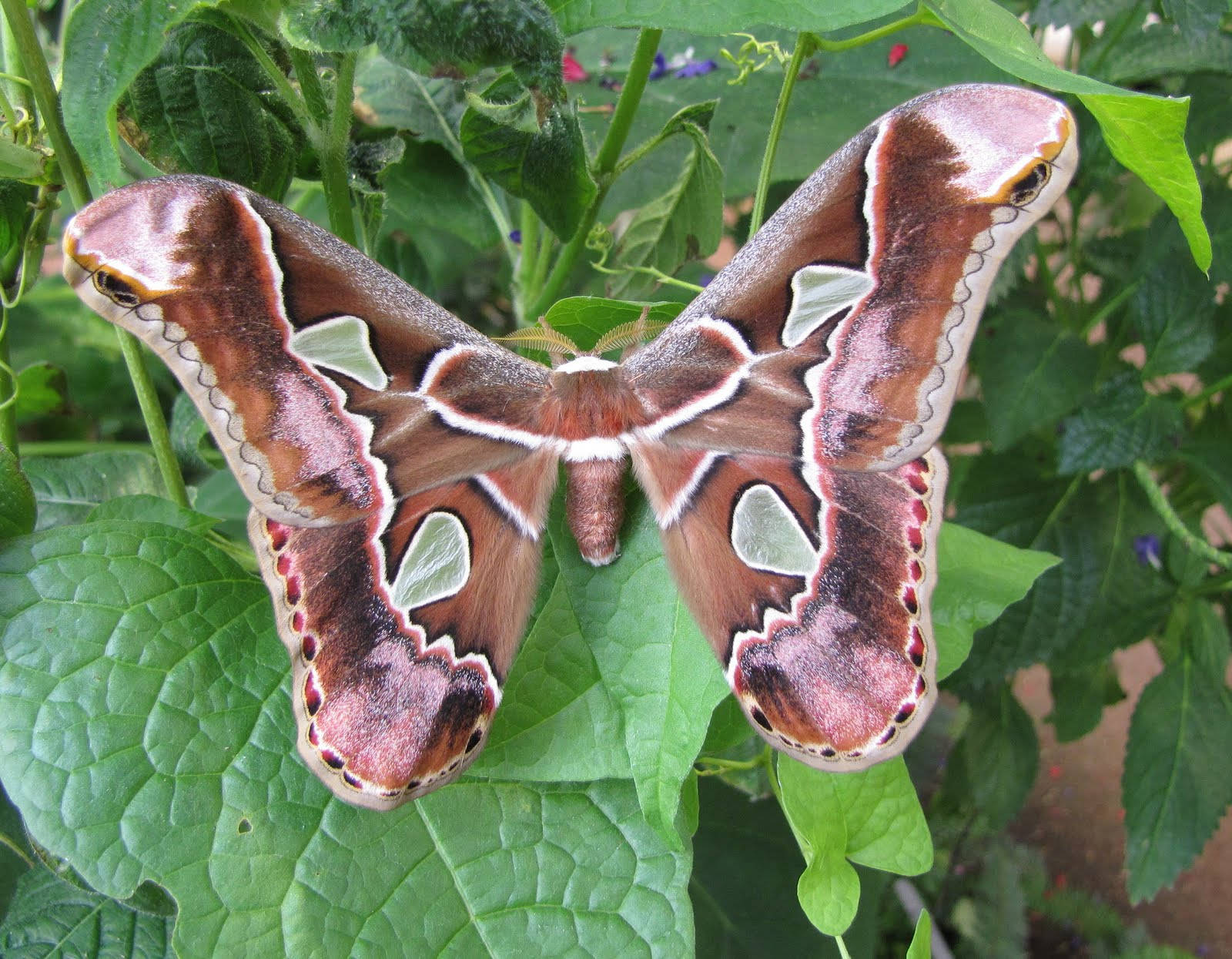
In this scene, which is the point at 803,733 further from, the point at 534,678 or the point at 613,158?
the point at 613,158

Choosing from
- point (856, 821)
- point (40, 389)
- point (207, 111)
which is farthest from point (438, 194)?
point (856, 821)

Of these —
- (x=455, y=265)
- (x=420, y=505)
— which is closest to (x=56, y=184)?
(x=420, y=505)

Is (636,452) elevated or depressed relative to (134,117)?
depressed

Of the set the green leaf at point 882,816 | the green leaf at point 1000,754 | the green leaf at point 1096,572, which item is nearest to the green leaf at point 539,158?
the green leaf at point 882,816

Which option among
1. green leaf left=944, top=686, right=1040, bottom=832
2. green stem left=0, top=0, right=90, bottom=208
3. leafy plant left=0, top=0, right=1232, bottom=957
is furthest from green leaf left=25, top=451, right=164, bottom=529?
green leaf left=944, top=686, right=1040, bottom=832

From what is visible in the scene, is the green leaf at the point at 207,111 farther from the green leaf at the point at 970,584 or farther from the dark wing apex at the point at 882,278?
the green leaf at the point at 970,584

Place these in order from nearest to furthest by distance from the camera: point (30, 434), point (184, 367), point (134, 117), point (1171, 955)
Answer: point (184, 367), point (134, 117), point (30, 434), point (1171, 955)

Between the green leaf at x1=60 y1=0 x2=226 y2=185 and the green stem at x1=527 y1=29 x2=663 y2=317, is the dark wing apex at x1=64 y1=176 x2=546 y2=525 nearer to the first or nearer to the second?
the green leaf at x1=60 y1=0 x2=226 y2=185
